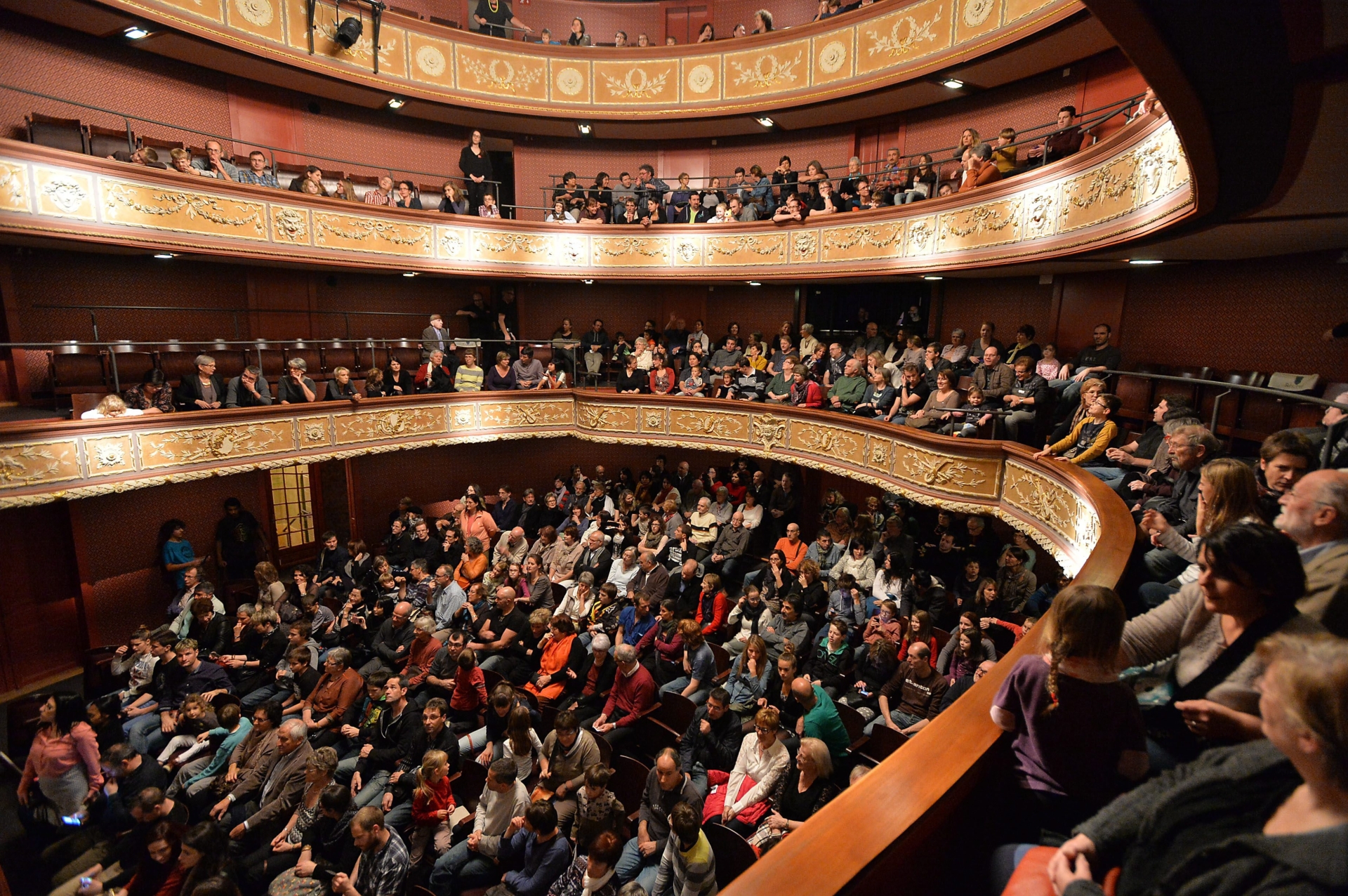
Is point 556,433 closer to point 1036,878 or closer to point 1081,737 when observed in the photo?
point 1081,737

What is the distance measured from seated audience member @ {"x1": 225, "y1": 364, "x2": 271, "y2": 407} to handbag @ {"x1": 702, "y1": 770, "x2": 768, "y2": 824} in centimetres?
764

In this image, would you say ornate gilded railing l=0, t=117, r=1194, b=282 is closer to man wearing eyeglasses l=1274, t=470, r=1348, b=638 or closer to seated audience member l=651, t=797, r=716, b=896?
man wearing eyeglasses l=1274, t=470, r=1348, b=638

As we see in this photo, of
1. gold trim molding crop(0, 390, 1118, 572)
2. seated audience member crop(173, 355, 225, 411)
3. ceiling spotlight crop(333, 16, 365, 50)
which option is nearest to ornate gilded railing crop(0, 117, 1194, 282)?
seated audience member crop(173, 355, 225, 411)

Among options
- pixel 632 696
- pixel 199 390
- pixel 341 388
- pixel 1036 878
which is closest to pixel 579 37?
pixel 341 388

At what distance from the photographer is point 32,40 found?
8305mm

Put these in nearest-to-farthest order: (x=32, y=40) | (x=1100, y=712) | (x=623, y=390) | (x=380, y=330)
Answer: (x=1100, y=712), (x=32, y=40), (x=623, y=390), (x=380, y=330)

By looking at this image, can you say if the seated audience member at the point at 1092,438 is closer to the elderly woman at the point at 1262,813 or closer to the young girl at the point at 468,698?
the elderly woman at the point at 1262,813

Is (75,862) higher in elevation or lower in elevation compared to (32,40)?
lower

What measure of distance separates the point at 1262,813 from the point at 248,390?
10060 mm

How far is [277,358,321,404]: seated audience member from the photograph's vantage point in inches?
349

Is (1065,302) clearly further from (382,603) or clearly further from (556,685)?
(382,603)

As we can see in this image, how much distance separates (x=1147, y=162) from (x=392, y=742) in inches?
297

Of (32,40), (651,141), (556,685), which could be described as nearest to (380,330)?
(32,40)

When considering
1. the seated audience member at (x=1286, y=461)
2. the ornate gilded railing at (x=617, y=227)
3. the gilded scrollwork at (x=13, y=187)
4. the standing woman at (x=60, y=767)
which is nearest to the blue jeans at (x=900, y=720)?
the seated audience member at (x=1286, y=461)
